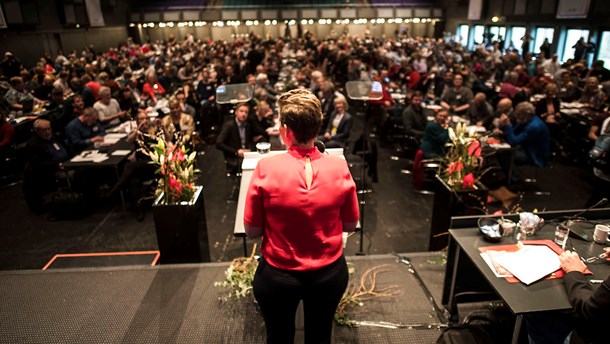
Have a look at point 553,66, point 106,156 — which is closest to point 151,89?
point 106,156

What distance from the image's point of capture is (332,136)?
5547 millimetres

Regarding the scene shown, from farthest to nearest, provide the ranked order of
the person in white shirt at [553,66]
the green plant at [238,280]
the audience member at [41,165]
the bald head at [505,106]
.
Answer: the person in white shirt at [553,66]
the bald head at [505,106]
the audience member at [41,165]
the green plant at [238,280]

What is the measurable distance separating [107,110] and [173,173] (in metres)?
3.96

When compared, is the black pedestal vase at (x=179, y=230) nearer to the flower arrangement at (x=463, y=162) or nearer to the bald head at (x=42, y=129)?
the flower arrangement at (x=463, y=162)

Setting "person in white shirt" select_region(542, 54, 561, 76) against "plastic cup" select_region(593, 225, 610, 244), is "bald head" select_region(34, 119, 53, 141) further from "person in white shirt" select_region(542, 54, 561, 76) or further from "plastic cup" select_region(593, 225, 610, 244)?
"person in white shirt" select_region(542, 54, 561, 76)

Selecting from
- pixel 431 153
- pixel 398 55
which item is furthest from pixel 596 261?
pixel 398 55

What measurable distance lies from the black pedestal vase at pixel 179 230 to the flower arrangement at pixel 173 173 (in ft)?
0.23

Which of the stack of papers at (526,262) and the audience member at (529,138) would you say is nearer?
the stack of papers at (526,262)

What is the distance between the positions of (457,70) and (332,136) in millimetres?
3991

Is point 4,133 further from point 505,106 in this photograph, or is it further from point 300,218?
point 505,106

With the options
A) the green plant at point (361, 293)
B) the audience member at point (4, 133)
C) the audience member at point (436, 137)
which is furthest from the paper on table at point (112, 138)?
the audience member at point (436, 137)

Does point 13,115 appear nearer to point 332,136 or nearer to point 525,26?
point 332,136

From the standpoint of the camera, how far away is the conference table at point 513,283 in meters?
1.93

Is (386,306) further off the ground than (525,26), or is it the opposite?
(525,26)
